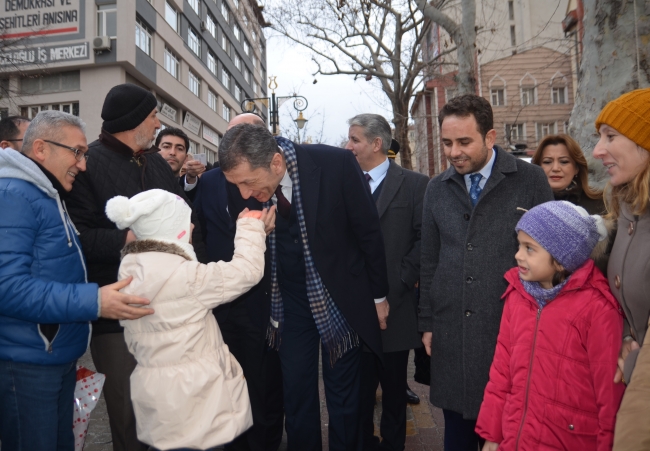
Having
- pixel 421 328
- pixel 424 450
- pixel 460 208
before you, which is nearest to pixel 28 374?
pixel 421 328

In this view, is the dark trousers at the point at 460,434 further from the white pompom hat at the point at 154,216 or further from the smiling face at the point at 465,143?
the white pompom hat at the point at 154,216

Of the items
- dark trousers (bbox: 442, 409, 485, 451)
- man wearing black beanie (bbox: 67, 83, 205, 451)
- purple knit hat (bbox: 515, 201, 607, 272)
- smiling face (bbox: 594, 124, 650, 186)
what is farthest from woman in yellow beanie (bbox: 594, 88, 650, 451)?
man wearing black beanie (bbox: 67, 83, 205, 451)

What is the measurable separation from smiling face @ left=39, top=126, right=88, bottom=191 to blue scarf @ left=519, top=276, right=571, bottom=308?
242cm

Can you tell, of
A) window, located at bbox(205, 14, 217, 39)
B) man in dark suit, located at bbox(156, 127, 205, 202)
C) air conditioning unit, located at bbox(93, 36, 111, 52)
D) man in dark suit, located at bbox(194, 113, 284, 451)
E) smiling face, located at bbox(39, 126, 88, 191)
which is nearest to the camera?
smiling face, located at bbox(39, 126, 88, 191)

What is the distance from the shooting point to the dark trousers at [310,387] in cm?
324

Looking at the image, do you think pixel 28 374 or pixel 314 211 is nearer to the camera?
pixel 28 374

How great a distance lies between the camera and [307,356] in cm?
331

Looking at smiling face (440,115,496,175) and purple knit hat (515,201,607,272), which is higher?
smiling face (440,115,496,175)

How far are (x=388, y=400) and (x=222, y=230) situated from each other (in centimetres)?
173

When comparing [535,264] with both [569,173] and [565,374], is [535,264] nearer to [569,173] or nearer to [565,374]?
[565,374]

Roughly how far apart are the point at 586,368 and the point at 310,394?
1633mm

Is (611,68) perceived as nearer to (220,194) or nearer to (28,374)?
(220,194)

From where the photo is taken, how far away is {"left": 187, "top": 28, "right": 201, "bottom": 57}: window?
30.7 meters

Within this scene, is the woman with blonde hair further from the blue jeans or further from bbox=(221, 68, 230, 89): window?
bbox=(221, 68, 230, 89): window
